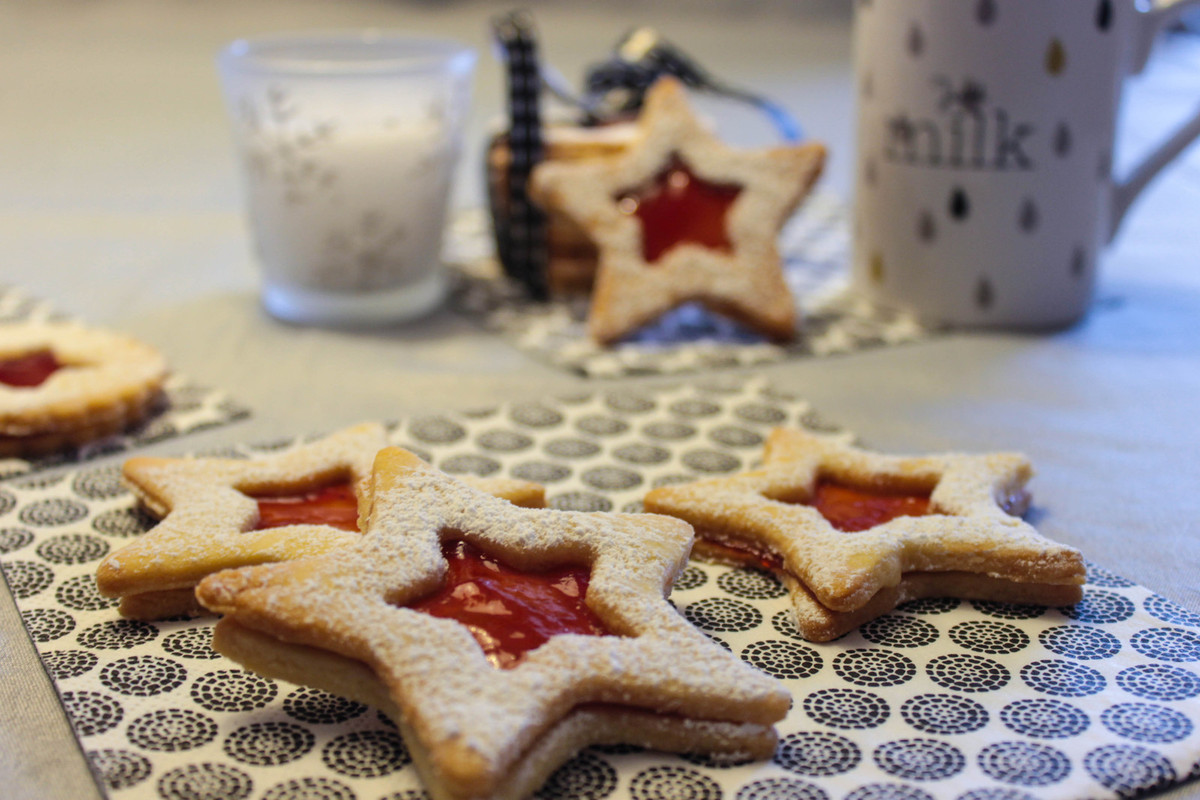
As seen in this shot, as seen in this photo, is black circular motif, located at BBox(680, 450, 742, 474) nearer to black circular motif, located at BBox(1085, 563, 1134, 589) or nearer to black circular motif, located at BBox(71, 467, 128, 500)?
black circular motif, located at BBox(1085, 563, 1134, 589)

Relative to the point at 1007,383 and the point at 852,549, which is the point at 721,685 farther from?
the point at 1007,383

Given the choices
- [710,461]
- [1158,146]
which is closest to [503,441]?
[710,461]

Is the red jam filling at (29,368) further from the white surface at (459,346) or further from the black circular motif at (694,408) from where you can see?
the black circular motif at (694,408)

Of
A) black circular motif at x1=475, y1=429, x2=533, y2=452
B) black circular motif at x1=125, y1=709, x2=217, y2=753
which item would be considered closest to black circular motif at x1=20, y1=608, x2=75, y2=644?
black circular motif at x1=125, y1=709, x2=217, y2=753

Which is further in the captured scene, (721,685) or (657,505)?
(657,505)

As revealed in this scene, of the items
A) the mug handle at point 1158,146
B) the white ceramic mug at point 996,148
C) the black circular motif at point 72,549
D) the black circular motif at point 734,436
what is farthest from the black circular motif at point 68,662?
the mug handle at point 1158,146

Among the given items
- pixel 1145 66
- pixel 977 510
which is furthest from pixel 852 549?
pixel 1145 66
